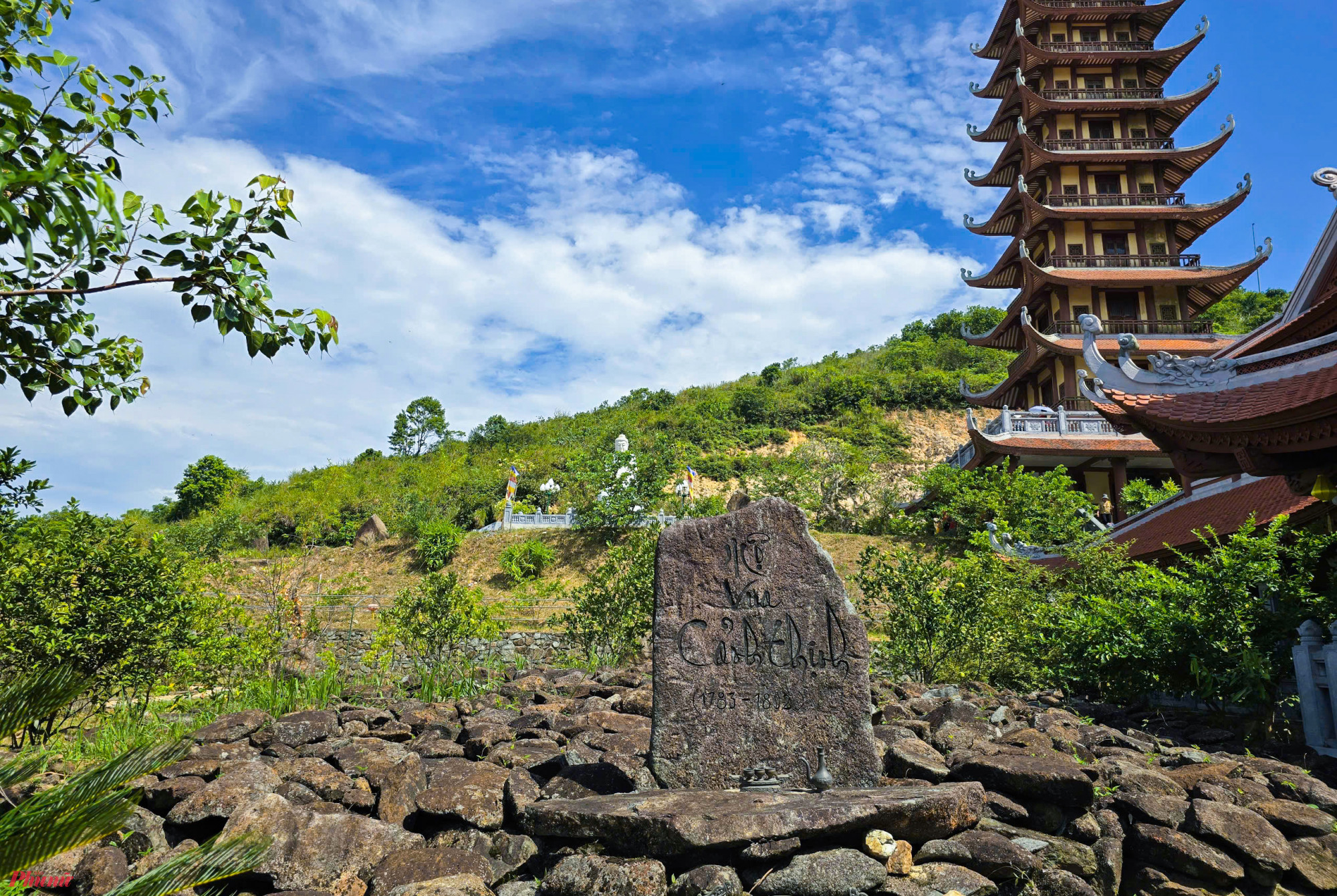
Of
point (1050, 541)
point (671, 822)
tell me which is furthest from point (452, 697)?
point (1050, 541)

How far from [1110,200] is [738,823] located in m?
25.3

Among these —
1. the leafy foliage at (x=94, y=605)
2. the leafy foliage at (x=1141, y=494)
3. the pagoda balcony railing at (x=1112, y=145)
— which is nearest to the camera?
the leafy foliage at (x=94, y=605)

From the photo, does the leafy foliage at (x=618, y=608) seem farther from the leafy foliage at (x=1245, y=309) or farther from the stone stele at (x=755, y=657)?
the leafy foliage at (x=1245, y=309)

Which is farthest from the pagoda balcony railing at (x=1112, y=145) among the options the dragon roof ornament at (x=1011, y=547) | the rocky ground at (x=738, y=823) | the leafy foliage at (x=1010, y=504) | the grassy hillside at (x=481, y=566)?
the rocky ground at (x=738, y=823)

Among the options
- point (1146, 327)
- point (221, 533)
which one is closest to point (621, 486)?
point (221, 533)

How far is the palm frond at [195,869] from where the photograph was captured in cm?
239

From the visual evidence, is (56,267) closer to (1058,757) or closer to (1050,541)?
(1058,757)

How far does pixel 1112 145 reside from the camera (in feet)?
79.8

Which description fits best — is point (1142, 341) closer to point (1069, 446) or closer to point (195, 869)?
point (1069, 446)

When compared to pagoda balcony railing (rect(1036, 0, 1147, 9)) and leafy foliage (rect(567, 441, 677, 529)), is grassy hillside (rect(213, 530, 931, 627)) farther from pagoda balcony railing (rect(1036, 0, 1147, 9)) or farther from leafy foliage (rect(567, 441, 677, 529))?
pagoda balcony railing (rect(1036, 0, 1147, 9))

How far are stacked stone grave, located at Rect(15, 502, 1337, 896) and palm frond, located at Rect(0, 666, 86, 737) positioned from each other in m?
1.46

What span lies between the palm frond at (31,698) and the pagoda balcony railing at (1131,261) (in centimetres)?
2578

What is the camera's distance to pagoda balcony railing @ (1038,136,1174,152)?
79.8 feet

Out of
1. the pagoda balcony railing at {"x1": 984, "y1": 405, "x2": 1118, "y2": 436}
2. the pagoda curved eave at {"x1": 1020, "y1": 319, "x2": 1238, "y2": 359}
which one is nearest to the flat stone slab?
the pagoda balcony railing at {"x1": 984, "y1": 405, "x2": 1118, "y2": 436}
